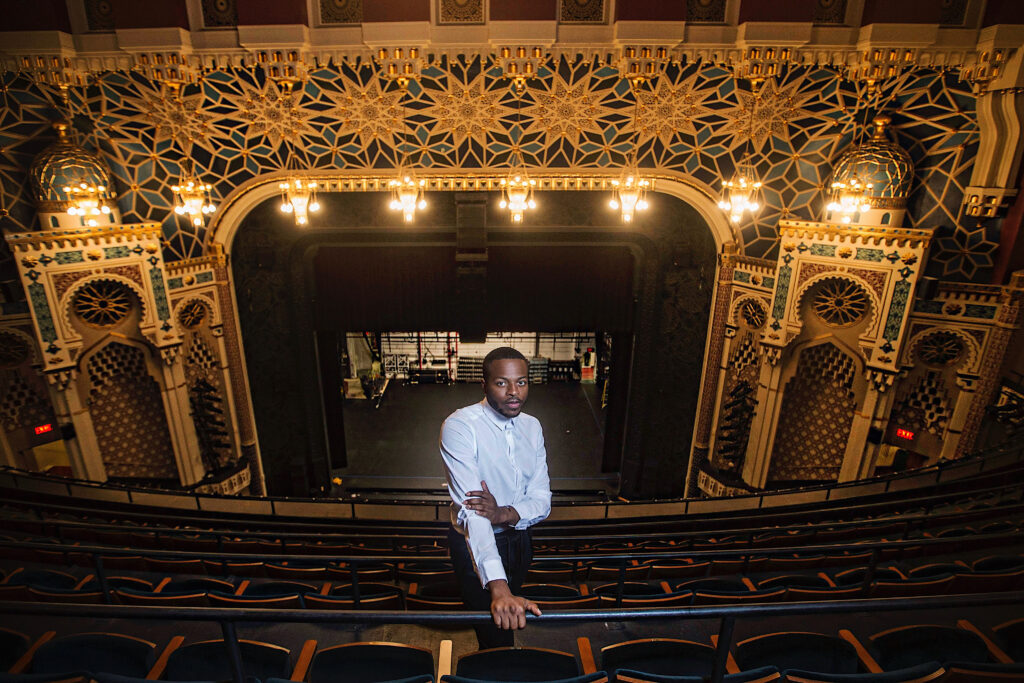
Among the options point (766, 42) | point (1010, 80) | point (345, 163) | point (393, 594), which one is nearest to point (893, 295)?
point (1010, 80)

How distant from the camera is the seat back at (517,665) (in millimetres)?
2506

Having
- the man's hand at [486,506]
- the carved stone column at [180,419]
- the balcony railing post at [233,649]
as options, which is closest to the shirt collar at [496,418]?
the man's hand at [486,506]

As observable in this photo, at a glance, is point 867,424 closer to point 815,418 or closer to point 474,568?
Answer: point 815,418

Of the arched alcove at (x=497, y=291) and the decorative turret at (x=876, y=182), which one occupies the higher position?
the decorative turret at (x=876, y=182)

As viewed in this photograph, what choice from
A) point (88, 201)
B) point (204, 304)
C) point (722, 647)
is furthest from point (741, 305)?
point (88, 201)

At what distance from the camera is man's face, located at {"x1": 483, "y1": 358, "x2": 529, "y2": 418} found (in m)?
2.68

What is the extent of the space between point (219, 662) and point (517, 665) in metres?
1.65

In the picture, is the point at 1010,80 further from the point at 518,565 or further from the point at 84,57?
the point at 84,57

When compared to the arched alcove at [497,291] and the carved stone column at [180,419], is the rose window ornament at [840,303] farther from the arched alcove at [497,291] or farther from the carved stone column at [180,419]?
the carved stone column at [180,419]

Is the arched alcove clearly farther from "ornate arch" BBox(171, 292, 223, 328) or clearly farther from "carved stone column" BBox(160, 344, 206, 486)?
"carved stone column" BBox(160, 344, 206, 486)

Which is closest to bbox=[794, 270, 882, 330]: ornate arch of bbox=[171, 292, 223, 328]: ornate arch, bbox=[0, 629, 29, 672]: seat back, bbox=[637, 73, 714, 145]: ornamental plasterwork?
bbox=[637, 73, 714, 145]: ornamental plasterwork

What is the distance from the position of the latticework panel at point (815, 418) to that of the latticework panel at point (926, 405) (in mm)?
703

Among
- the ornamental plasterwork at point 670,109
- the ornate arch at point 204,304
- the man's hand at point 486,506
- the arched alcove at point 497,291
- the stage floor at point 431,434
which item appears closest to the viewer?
the man's hand at point 486,506

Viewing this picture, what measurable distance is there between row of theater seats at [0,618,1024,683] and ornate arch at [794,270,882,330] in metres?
5.53
